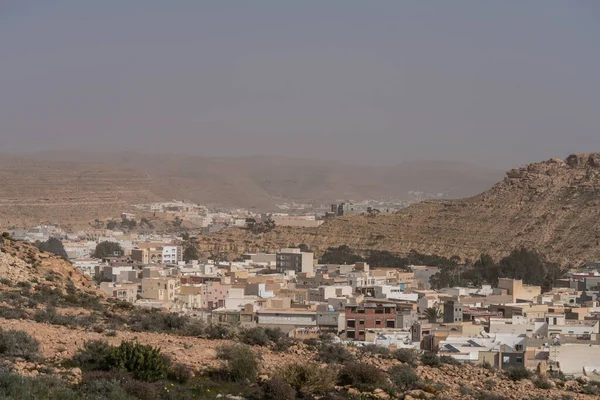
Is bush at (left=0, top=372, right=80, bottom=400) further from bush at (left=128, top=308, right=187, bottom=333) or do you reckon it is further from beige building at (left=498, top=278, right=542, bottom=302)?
beige building at (left=498, top=278, right=542, bottom=302)

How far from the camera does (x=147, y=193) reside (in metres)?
148

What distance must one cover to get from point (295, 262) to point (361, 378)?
4298 centimetres

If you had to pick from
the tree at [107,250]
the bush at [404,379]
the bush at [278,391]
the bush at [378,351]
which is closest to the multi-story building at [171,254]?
the tree at [107,250]

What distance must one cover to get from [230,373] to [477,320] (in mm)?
20259

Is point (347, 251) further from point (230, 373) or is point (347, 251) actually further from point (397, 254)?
point (230, 373)

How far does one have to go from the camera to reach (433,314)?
3506 centimetres

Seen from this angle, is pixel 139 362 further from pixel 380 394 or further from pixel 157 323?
pixel 157 323

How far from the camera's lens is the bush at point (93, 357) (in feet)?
44.1

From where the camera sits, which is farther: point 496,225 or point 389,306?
point 496,225

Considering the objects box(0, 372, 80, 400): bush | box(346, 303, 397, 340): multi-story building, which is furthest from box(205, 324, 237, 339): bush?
box(346, 303, 397, 340): multi-story building

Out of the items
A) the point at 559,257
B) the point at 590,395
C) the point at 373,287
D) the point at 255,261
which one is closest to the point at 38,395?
the point at 590,395

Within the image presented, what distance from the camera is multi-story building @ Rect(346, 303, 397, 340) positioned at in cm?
3073

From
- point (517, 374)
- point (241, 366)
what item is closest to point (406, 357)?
point (517, 374)

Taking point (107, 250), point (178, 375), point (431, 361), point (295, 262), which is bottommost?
point (295, 262)
